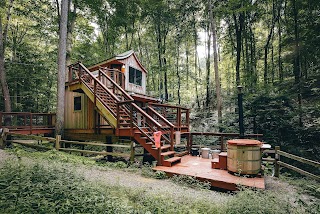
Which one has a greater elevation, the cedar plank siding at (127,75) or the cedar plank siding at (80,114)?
the cedar plank siding at (127,75)

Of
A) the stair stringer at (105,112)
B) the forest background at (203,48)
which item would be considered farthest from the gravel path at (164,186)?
the forest background at (203,48)

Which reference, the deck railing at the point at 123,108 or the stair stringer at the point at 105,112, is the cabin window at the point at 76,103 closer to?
the deck railing at the point at 123,108

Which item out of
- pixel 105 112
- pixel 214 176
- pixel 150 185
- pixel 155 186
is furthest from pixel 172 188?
pixel 105 112

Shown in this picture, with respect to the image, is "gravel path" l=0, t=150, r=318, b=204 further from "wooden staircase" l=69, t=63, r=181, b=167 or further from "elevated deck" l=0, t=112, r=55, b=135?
"elevated deck" l=0, t=112, r=55, b=135

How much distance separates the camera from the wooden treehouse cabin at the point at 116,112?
7.19 meters

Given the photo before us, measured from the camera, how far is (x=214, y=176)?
5.29 meters

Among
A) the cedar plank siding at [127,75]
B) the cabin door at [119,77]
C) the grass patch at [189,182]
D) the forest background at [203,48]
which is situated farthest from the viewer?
the cedar plank siding at [127,75]

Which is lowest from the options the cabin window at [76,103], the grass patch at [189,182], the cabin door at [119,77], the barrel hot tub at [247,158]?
the grass patch at [189,182]

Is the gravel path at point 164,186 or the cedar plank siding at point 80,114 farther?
the cedar plank siding at point 80,114

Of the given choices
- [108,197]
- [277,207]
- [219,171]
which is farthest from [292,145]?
[108,197]

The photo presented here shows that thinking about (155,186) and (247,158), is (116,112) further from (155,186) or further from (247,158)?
(247,158)

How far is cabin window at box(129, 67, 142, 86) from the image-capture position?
14578 mm

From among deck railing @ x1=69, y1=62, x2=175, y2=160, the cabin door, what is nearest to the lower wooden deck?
deck railing @ x1=69, y1=62, x2=175, y2=160

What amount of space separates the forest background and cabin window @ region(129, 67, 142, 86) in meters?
4.27
